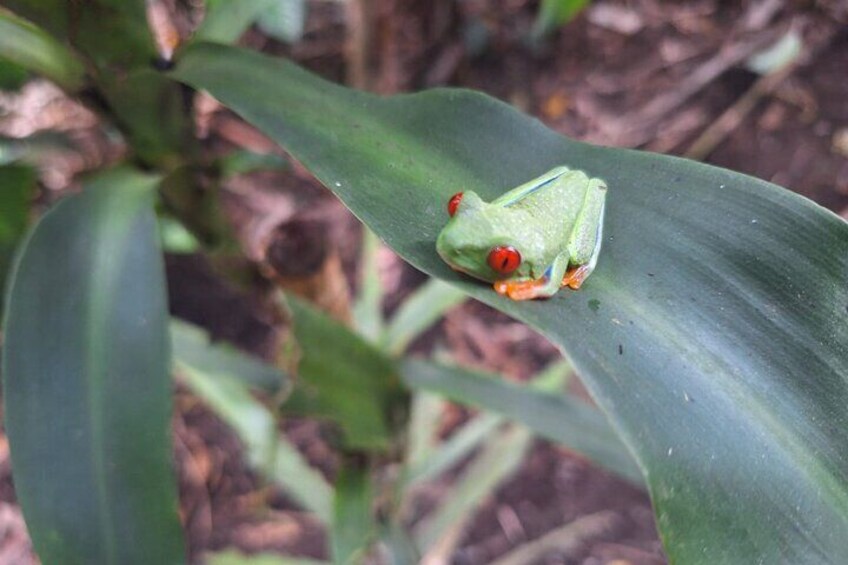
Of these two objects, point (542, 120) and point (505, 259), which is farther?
point (542, 120)

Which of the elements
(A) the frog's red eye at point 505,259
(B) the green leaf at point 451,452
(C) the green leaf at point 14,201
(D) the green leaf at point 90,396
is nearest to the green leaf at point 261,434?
(B) the green leaf at point 451,452

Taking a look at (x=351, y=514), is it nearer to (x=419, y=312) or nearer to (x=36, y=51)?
(x=419, y=312)

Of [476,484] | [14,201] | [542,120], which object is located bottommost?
[476,484]

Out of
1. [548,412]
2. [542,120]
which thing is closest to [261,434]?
[548,412]

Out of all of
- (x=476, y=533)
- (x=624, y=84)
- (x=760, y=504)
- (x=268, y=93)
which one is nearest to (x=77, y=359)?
(x=268, y=93)

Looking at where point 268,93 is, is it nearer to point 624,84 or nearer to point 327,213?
point 327,213
